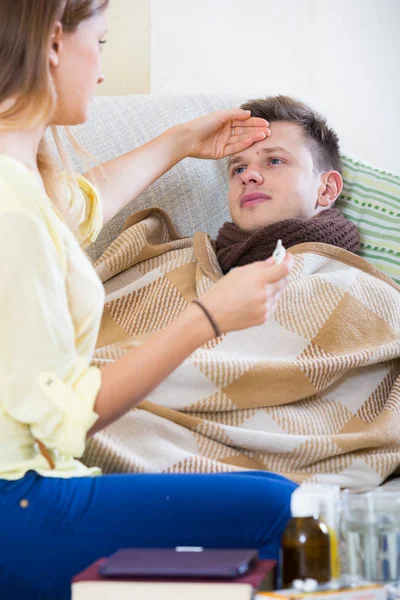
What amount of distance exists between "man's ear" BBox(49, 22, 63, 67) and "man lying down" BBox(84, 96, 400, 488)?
516 mm

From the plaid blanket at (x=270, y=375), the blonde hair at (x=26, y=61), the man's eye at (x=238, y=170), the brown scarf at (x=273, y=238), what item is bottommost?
the plaid blanket at (x=270, y=375)

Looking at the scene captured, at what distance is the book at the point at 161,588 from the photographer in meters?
0.76

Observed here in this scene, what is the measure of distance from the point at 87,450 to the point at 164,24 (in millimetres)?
1189

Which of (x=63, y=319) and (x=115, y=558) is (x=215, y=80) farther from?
(x=115, y=558)

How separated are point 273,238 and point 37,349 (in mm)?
841

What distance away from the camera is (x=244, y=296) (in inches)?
37.9

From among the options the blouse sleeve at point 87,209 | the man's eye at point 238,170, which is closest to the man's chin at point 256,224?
the man's eye at point 238,170

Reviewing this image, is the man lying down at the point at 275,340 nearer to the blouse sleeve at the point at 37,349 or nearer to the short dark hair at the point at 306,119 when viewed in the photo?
the short dark hair at the point at 306,119

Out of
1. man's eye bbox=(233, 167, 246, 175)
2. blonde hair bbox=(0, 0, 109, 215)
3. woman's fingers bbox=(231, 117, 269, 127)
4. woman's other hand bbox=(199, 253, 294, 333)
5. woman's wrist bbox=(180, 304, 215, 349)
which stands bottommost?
woman's wrist bbox=(180, 304, 215, 349)

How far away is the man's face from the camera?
175 centimetres

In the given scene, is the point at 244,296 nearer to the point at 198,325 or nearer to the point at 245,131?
the point at 198,325

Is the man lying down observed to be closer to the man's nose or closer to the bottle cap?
the man's nose

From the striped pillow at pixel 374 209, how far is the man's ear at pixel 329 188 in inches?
1.6

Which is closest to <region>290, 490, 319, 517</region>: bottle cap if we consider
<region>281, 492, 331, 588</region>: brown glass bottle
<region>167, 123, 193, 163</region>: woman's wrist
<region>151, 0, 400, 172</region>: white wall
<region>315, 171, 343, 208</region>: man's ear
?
<region>281, 492, 331, 588</region>: brown glass bottle
